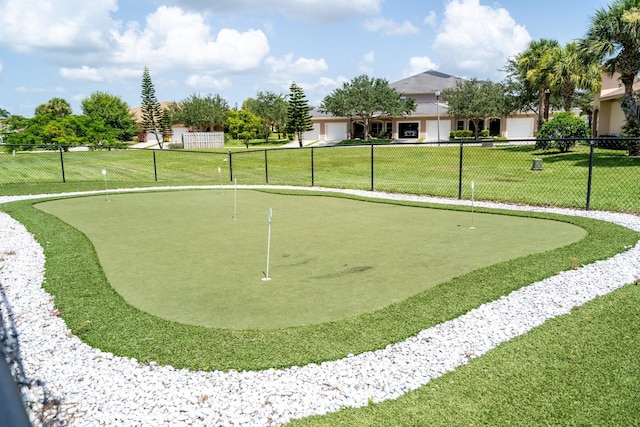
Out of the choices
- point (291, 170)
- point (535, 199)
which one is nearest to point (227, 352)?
point (535, 199)

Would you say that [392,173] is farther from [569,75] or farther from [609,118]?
[609,118]

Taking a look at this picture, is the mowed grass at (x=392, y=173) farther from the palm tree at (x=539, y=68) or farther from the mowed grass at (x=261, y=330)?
the mowed grass at (x=261, y=330)

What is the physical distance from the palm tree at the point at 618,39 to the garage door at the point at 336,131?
31.6 meters

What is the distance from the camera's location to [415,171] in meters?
21.1

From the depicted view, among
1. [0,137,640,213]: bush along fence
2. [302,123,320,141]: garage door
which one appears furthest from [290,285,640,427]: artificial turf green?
[302,123,320,141]: garage door

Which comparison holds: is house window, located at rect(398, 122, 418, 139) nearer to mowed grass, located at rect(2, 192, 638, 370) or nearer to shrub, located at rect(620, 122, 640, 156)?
shrub, located at rect(620, 122, 640, 156)

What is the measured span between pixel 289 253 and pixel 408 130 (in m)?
43.3

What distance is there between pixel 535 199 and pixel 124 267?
32.2 ft

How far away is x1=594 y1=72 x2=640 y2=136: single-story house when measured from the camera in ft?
86.2

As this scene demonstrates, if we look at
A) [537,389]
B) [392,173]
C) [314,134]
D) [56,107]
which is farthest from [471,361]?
[56,107]

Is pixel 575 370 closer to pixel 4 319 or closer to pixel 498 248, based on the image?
pixel 498 248

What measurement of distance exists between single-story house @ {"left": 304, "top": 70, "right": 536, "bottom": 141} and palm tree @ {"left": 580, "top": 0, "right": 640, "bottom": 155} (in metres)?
24.1

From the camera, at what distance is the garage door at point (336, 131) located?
162 feet

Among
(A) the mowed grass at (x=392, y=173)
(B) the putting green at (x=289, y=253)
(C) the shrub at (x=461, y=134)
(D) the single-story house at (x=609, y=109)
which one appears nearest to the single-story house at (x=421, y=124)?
(C) the shrub at (x=461, y=134)
